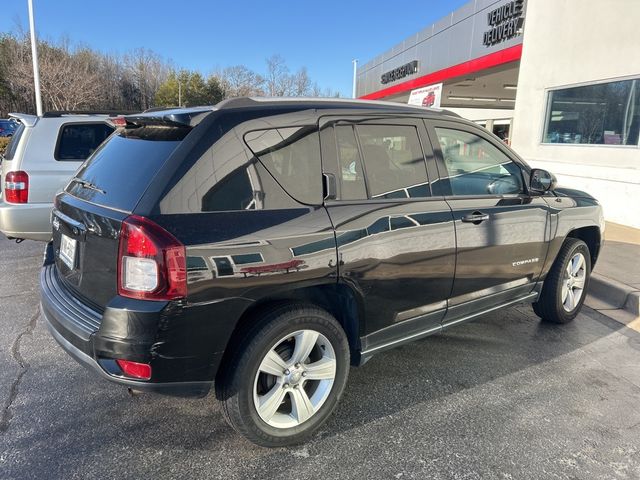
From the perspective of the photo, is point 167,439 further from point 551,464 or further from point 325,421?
point 551,464

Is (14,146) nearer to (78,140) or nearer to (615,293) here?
(78,140)

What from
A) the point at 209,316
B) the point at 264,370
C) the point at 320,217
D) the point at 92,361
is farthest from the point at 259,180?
the point at 92,361

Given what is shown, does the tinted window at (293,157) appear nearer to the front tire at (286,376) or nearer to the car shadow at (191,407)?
the front tire at (286,376)

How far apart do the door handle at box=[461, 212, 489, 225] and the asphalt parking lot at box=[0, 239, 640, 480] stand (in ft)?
3.70

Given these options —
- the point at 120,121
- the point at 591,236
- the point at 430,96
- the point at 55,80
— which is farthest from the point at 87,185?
the point at 55,80

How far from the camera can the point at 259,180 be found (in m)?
2.43

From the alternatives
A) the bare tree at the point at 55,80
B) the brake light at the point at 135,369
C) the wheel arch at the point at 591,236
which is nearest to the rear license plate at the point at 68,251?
the brake light at the point at 135,369

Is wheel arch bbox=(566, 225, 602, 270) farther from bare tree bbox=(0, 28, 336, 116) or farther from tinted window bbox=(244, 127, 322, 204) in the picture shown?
bare tree bbox=(0, 28, 336, 116)

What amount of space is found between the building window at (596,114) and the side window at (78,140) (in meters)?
8.36

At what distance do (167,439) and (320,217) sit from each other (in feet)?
4.93

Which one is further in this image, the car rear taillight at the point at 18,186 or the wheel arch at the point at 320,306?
the car rear taillight at the point at 18,186

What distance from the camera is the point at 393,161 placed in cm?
301

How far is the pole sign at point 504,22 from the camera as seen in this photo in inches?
488

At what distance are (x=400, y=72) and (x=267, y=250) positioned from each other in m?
22.0
